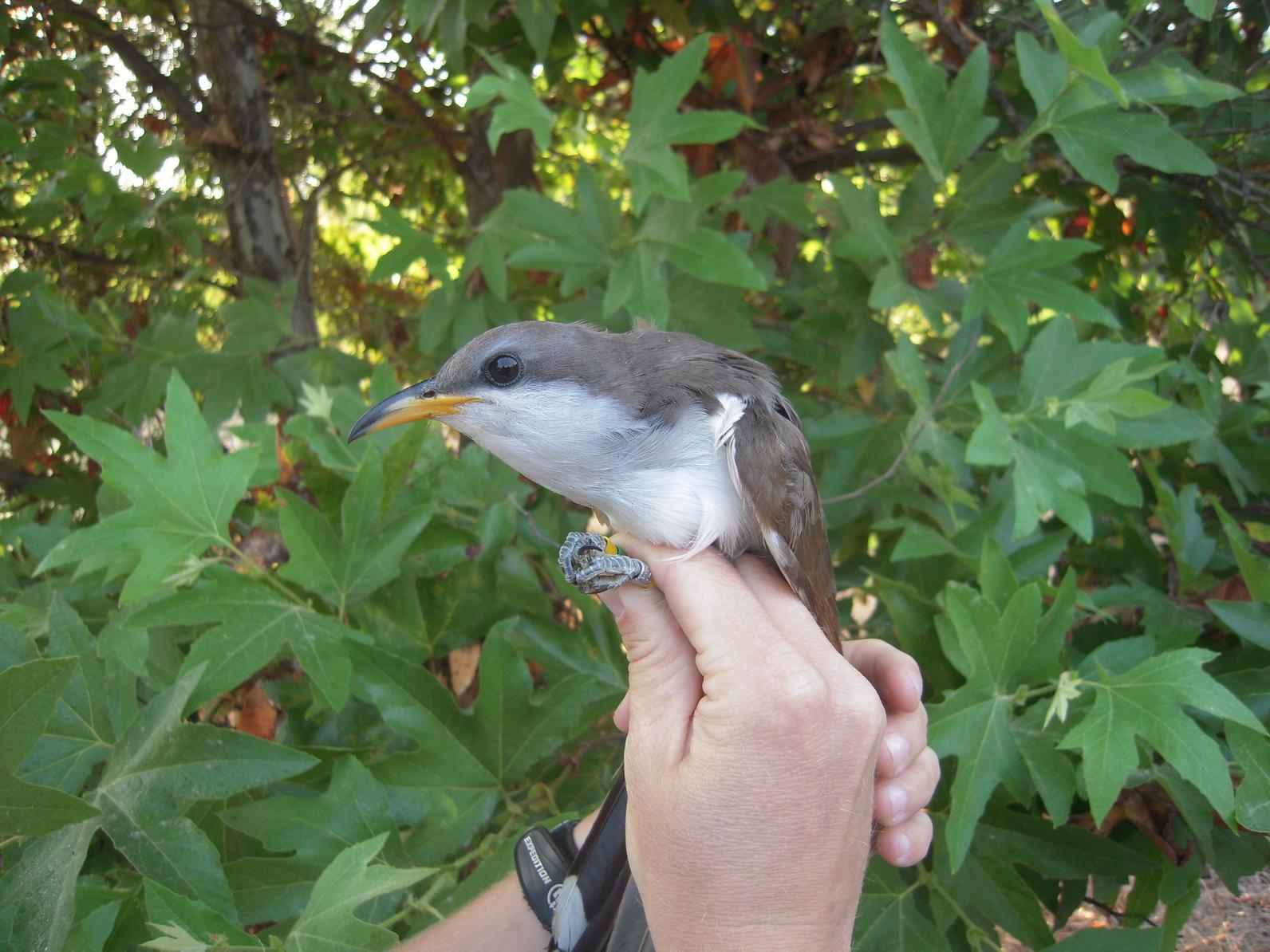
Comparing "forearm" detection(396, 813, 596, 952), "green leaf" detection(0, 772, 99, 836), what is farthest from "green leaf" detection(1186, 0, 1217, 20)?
"green leaf" detection(0, 772, 99, 836)

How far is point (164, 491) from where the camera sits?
6.22 feet

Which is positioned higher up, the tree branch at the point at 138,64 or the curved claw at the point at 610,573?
the tree branch at the point at 138,64

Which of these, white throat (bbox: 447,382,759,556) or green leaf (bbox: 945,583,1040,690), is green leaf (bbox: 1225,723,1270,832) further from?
white throat (bbox: 447,382,759,556)

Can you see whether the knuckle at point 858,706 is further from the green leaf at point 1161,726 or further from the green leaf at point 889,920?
the green leaf at point 889,920

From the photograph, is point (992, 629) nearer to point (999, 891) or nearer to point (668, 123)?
point (999, 891)

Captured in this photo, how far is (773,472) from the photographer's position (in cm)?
169

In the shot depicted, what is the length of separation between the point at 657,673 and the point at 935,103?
190 cm

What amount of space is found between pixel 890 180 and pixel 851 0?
4.79 ft

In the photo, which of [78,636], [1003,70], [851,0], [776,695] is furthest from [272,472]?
[1003,70]

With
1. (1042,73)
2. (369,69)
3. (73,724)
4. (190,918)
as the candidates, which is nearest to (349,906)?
(190,918)

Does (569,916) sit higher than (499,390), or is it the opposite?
(499,390)

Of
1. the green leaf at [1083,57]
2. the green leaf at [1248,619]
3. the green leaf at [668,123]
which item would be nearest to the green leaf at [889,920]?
the green leaf at [1248,619]

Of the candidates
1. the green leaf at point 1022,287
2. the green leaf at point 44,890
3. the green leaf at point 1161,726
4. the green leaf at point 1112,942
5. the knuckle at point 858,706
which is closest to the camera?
the knuckle at point 858,706

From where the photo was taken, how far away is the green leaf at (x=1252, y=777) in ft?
5.34
